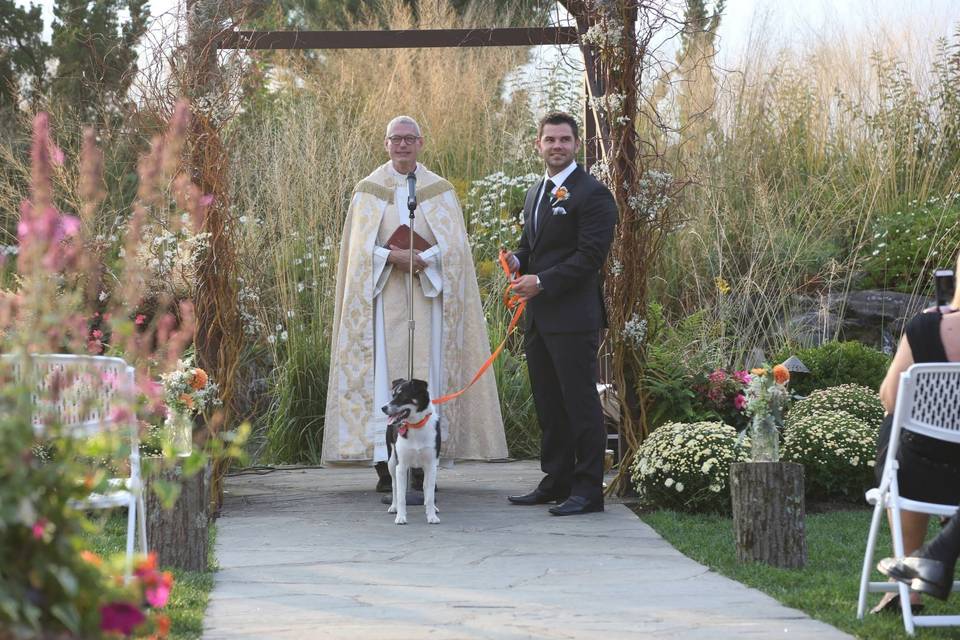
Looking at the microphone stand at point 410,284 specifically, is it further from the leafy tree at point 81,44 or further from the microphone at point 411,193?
the leafy tree at point 81,44

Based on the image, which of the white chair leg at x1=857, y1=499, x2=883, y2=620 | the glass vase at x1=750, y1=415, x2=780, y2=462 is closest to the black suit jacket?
the glass vase at x1=750, y1=415, x2=780, y2=462

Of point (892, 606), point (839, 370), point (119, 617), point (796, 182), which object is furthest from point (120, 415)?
point (796, 182)

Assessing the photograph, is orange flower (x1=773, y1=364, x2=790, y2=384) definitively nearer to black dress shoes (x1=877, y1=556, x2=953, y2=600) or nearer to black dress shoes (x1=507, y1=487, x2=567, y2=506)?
black dress shoes (x1=507, y1=487, x2=567, y2=506)

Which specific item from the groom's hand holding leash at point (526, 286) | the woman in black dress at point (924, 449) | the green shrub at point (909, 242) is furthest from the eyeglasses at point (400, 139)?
the green shrub at point (909, 242)

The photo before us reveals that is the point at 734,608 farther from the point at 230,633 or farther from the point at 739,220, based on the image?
the point at 739,220

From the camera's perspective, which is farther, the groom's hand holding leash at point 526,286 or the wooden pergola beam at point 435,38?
the wooden pergola beam at point 435,38

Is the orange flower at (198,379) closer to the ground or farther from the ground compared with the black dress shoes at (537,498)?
farther from the ground

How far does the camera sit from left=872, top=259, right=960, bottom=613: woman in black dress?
3.76 meters

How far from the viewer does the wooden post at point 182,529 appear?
15.0 ft

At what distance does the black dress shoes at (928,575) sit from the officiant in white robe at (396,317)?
366 centimetres

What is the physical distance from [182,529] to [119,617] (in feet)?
9.34

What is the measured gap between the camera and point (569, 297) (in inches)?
242

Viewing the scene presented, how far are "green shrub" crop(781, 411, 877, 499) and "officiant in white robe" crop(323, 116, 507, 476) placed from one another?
1718 mm

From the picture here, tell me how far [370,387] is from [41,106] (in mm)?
5874
